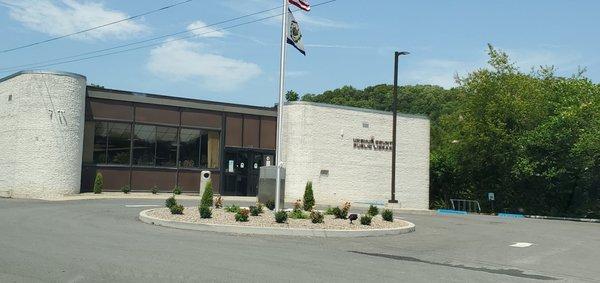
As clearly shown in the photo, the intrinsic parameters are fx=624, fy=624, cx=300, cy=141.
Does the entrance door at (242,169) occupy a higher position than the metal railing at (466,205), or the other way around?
the entrance door at (242,169)

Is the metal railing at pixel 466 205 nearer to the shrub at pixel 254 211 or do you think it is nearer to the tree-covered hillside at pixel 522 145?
the tree-covered hillside at pixel 522 145

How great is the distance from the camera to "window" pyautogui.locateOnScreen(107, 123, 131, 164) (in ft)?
93.4

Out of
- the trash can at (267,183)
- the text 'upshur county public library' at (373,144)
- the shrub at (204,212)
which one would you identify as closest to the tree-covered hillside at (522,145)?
the text 'upshur county public library' at (373,144)

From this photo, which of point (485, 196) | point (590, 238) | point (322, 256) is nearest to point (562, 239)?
point (590, 238)

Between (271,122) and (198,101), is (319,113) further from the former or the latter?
(198,101)

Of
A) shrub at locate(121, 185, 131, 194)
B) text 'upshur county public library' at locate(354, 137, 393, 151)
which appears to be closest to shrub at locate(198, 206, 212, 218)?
shrub at locate(121, 185, 131, 194)

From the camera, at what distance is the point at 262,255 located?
11148mm

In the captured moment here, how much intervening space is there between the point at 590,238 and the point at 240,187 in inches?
708

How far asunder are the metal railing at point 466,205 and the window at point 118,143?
1929 cm

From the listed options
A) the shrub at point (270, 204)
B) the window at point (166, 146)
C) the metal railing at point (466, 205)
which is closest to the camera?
the shrub at point (270, 204)

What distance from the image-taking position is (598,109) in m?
32.8

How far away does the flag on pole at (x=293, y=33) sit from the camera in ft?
61.8

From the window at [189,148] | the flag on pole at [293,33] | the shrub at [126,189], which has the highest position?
the flag on pole at [293,33]

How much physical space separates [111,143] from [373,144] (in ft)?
43.5
